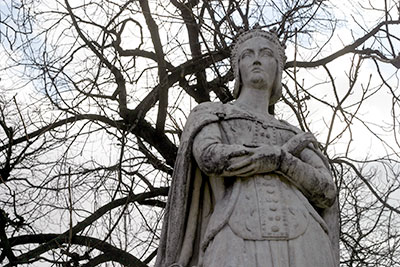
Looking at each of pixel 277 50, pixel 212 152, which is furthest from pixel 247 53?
pixel 212 152

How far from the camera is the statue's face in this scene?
16.4ft

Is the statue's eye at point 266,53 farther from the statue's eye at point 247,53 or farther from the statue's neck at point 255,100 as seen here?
the statue's neck at point 255,100

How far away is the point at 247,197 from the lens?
432 cm

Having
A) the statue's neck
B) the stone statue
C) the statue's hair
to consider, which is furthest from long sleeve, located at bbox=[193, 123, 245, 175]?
the statue's hair

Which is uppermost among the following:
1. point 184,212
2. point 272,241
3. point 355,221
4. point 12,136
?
point 12,136

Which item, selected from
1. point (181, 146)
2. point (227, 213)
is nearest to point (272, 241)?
point (227, 213)

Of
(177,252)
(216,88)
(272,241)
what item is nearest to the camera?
(272,241)

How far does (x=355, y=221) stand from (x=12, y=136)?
182 inches

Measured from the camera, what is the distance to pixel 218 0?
9.28m

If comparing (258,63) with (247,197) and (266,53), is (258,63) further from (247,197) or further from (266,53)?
(247,197)

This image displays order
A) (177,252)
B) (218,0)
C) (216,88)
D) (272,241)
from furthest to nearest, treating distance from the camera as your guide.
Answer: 1. (216,88)
2. (218,0)
3. (177,252)
4. (272,241)

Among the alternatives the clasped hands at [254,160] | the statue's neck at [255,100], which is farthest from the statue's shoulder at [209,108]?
the clasped hands at [254,160]

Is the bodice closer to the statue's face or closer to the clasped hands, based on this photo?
the clasped hands

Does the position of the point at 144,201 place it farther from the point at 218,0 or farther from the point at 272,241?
the point at 272,241
